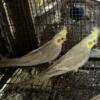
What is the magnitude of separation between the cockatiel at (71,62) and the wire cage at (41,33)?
68mm

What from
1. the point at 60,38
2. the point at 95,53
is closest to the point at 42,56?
the point at 60,38

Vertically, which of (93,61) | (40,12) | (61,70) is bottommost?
(93,61)

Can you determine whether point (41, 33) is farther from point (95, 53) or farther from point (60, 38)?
point (95, 53)

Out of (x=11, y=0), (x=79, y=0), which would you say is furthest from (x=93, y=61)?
(x=11, y=0)

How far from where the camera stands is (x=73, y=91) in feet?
4.62

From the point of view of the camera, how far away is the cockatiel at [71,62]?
4.68ft

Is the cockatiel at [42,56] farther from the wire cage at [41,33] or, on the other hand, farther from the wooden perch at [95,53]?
the wooden perch at [95,53]

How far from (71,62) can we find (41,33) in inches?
14.2

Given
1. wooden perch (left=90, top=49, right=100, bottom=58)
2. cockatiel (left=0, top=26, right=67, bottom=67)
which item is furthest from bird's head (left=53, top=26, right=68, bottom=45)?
wooden perch (left=90, top=49, right=100, bottom=58)

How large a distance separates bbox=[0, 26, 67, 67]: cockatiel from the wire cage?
0.21 feet

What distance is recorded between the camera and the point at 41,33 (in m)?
1.73

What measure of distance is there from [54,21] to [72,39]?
16 centimetres

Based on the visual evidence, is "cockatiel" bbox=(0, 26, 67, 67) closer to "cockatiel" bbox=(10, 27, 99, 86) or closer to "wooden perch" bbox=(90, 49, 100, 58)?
"cockatiel" bbox=(10, 27, 99, 86)

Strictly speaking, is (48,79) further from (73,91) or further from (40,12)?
(40,12)
